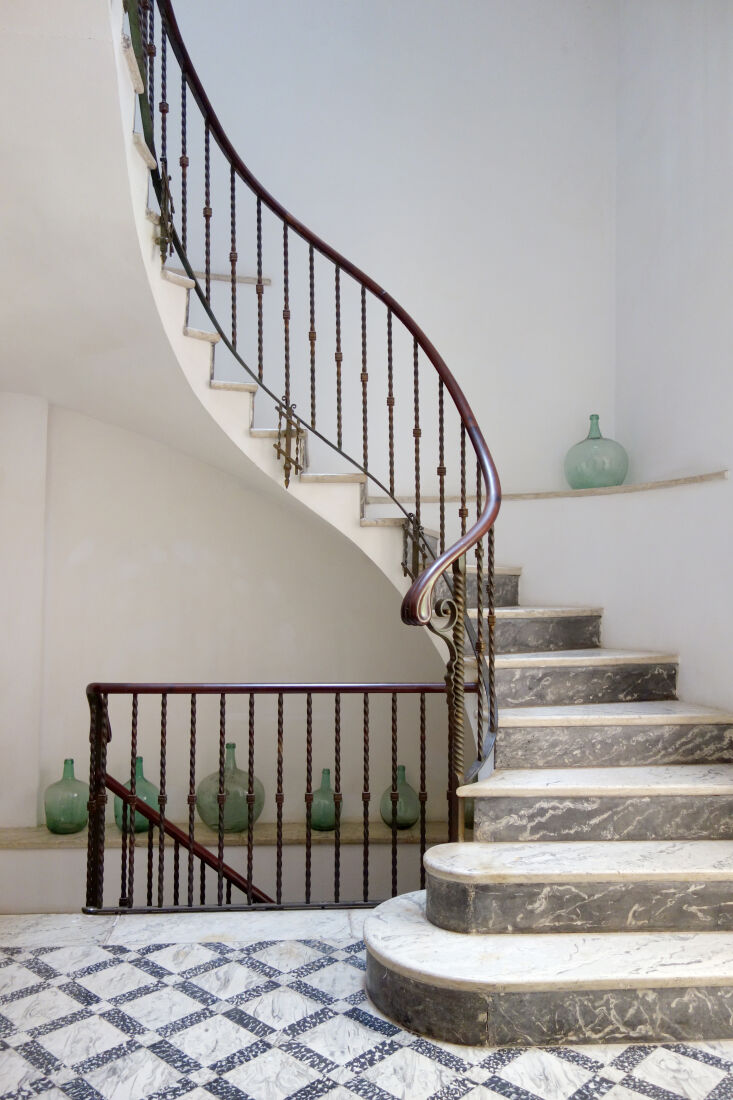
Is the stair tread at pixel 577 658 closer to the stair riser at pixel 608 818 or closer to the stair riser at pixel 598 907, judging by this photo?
the stair riser at pixel 608 818

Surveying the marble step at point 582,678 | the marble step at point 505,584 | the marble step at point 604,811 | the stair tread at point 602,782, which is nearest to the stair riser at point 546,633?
the marble step at point 582,678

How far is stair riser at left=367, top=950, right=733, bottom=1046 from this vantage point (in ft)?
6.75

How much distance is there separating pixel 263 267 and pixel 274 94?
39.2 inches

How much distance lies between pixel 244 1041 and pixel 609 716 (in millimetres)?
1547

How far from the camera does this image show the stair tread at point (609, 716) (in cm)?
290

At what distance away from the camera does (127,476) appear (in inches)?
187

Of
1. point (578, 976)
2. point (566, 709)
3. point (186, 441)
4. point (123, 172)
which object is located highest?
point (123, 172)

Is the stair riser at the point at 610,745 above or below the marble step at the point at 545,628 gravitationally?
below

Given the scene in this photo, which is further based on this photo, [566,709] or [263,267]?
[263,267]

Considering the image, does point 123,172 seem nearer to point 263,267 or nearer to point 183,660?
point 263,267

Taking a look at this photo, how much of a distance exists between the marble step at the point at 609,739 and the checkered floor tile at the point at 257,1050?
0.87 metres

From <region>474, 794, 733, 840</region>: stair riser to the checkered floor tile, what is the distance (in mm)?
596

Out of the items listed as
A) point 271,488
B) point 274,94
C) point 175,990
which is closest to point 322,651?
point 271,488

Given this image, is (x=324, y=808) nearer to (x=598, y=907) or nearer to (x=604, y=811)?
(x=604, y=811)
